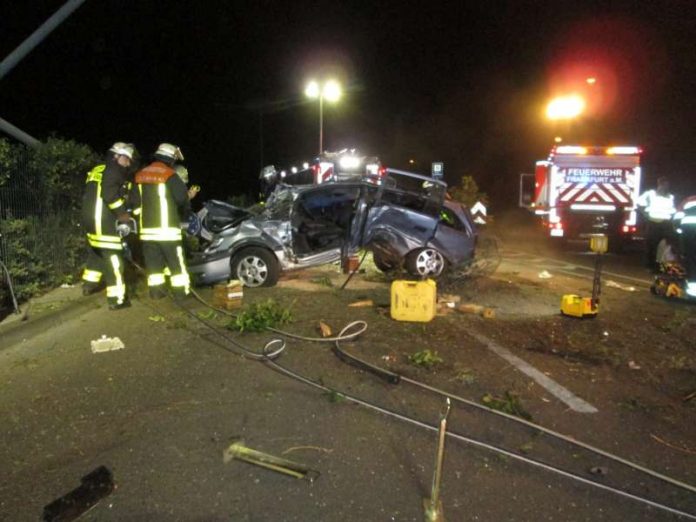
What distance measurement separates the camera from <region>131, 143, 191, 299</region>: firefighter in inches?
299

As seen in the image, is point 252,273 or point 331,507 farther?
point 252,273

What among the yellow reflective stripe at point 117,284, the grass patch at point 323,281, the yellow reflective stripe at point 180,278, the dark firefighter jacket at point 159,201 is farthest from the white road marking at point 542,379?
the yellow reflective stripe at point 117,284

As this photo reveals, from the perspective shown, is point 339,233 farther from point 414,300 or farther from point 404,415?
point 404,415

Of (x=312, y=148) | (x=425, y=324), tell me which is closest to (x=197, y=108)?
(x=312, y=148)

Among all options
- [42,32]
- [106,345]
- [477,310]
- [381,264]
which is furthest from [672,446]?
[42,32]

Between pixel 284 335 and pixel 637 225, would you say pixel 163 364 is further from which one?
pixel 637 225

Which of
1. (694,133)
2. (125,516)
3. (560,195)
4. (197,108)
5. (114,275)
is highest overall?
(197,108)

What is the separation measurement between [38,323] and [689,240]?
7.70 meters

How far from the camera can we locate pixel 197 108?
35.5m

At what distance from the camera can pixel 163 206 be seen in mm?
7637

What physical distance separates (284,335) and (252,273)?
277cm

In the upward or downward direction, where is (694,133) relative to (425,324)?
upward

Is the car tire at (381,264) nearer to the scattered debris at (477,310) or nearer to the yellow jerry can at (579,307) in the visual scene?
the scattered debris at (477,310)

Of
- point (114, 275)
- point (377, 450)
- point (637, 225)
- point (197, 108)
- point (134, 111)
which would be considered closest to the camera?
point (377, 450)
